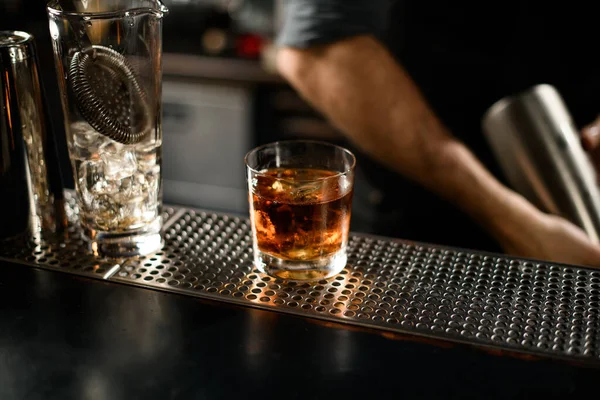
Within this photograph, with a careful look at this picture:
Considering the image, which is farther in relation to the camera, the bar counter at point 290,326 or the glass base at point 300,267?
the glass base at point 300,267

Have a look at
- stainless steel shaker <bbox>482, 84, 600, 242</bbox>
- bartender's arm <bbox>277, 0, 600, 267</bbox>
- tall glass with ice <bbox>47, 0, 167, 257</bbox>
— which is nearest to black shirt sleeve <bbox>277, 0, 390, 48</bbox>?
bartender's arm <bbox>277, 0, 600, 267</bbox>

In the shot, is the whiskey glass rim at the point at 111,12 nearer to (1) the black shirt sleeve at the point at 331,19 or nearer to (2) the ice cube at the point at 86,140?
(2) the ice cube at the point at 86,140

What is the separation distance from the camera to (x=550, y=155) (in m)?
0.96

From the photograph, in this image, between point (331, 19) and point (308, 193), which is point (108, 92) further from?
point (331, 19)

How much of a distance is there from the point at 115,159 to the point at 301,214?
8.1 inches

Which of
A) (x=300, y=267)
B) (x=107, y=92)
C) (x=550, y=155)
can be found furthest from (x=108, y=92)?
(x=550, y=155)

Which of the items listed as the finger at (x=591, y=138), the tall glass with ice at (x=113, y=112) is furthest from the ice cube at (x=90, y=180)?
the finger at (x=591, y=138)

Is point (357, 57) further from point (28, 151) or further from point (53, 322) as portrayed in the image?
point (53, 322)

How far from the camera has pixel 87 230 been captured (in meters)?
0.79

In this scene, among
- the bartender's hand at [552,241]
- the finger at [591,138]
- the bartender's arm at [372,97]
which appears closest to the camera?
the bartender's hand at [552,241]

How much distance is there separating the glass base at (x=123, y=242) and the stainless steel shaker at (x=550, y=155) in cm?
50

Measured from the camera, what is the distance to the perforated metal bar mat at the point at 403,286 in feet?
2.16

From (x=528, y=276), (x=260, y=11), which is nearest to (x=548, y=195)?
(x=528, y=276)

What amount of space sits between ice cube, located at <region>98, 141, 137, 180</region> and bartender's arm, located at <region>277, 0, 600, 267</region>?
0.62 meters
